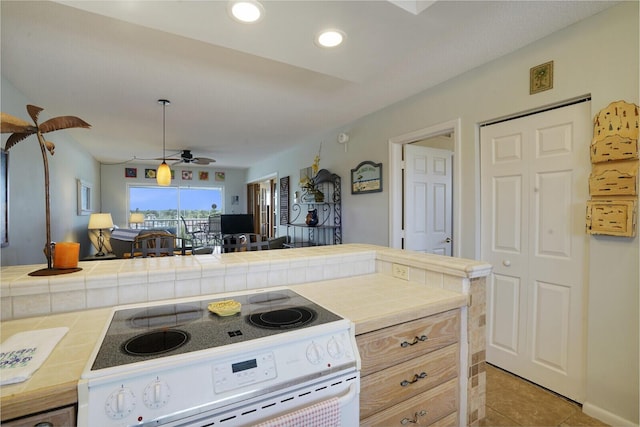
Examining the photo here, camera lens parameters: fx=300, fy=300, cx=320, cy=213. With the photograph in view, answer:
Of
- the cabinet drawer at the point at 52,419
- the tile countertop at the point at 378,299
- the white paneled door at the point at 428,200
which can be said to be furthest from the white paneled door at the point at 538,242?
the cabinet drawer at the point at 52,419

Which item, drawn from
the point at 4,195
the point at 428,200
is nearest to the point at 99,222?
the point at 4,195

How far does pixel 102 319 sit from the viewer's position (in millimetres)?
1071

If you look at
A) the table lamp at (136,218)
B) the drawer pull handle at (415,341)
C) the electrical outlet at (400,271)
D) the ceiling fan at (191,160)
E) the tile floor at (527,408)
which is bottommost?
the tile floor at (527,408)

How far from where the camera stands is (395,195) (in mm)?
3176

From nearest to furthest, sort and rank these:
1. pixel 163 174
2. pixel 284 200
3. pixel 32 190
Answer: pixel 32 190 < pixel 163 174 < pixel 284 200

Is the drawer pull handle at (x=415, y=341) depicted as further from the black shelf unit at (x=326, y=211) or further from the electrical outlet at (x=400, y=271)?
the black shelf unit at (x=326, y=211)

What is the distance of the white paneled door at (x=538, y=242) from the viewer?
5.97 ft

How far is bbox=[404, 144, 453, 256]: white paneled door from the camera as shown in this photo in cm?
314

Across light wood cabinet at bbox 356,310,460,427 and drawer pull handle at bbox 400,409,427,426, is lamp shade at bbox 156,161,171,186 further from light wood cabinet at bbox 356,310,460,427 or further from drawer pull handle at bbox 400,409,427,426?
drawer pull handle at bbox 400,409,427,426

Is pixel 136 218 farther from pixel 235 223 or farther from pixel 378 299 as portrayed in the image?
pixel 378 299

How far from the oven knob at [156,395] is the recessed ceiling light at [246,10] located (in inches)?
60.8

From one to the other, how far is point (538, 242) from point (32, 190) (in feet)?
14.7

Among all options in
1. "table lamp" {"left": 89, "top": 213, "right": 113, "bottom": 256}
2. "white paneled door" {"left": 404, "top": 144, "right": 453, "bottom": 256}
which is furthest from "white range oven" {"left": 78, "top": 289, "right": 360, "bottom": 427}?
"table lamp" {"left": 89, "top": 213, "right": 113, "bottom": 256}

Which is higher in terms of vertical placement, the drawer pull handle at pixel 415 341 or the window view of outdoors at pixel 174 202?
the window view of outdoors at pixel 174 202
